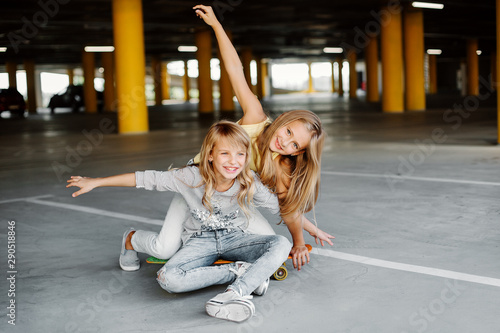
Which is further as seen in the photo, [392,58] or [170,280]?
[392,58]

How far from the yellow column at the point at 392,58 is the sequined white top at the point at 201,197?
20.7 metres

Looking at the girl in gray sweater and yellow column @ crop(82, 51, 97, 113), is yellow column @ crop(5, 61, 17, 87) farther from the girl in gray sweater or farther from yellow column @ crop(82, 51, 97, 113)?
the girl in gray sweater

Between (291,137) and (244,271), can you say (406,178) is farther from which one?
(244,271)

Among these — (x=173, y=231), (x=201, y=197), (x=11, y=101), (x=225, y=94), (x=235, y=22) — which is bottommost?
(x=173, y=231)

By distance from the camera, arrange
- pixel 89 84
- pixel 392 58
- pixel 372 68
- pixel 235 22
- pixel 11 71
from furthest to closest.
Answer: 1. pixel 11 71
2. pixel 372 68
3. pixel 89 84
4. pixel 235 22
5. pixel 392 58

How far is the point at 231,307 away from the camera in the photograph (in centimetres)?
302

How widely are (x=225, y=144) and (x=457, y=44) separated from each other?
46.7 meters

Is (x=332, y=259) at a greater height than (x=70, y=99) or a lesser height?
lesser

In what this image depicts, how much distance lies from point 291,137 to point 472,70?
A: 41.6 meters

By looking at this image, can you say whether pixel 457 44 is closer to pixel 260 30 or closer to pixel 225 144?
pixel 260 30

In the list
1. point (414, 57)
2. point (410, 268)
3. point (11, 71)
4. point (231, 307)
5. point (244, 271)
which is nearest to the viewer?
point (231, 307)

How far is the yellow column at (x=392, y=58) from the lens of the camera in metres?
23.3

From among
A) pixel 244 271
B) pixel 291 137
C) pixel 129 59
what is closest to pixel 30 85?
pixel 129 59

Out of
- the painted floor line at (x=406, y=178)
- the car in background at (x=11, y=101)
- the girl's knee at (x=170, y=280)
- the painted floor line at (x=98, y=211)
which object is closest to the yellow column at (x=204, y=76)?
the car in background at (x=11, y=101)
